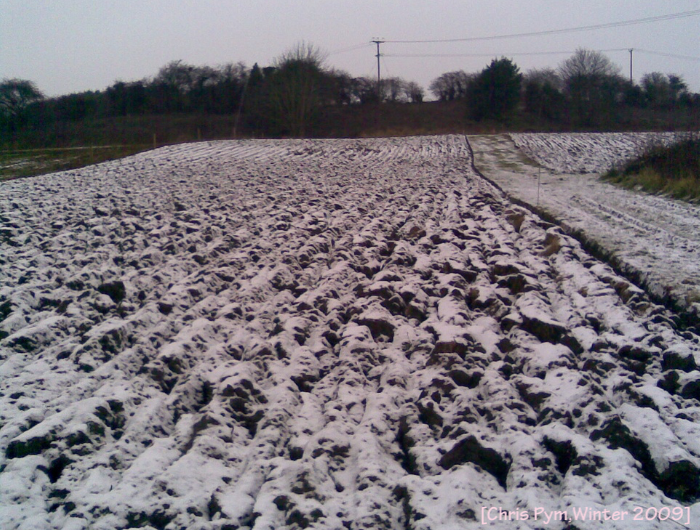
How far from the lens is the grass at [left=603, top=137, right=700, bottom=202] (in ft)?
33.0

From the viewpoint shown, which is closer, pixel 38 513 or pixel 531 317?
pixel 38 513

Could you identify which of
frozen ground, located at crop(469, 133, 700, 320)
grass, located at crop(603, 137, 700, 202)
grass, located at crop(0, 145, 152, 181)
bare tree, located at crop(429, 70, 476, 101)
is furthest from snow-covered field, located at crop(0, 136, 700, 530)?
bare tree, located at crop(429, 70, 476, 101)

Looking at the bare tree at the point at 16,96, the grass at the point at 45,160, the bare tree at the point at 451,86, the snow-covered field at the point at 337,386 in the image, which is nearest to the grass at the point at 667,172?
the snow-covered field at the point at 337,386

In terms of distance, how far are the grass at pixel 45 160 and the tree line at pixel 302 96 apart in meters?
8.48

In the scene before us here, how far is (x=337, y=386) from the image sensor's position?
11.7 feet

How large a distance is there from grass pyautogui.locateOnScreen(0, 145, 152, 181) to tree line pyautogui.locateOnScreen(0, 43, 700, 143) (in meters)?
8.48

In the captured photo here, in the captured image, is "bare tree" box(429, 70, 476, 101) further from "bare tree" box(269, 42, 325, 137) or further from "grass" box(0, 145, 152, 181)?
"grass" box(0, 145, 152, 181)

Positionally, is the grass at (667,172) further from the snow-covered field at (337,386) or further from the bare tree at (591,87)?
the bare tree at (591,87)

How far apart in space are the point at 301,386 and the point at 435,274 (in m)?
2.57

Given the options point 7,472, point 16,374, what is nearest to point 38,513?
point 7,472

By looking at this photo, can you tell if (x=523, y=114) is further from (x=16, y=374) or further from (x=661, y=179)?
(x=16, y=374)

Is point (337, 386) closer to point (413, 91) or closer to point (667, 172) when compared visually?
point (667, 172)

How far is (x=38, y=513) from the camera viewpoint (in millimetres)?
2383

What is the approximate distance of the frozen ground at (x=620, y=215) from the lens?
16.9ft
